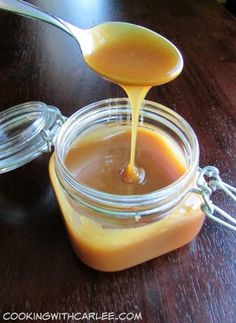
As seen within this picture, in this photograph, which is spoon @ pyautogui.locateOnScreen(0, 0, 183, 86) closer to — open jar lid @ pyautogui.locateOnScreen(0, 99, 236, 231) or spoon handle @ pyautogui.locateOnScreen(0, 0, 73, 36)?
spoon handle @ pyautogui.locateOnScreen(0, 0, 73, 36)

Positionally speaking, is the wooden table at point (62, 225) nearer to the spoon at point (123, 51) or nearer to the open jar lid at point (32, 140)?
the open jar lid at point (32, 140)

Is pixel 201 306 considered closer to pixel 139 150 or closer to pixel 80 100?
pixel 139 150

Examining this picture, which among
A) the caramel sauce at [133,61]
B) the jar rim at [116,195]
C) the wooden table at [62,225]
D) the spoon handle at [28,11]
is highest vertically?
the spoon handle at [28,11]

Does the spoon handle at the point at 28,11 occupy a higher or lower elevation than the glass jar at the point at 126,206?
higher

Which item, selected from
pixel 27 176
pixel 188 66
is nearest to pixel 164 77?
pixel 27 176

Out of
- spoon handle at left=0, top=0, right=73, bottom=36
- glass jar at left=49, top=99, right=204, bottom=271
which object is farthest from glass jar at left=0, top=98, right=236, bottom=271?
spoon handle at left=0, top=0, right=73, bottom=36

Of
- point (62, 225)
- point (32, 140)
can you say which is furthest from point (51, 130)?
point (62, 225)

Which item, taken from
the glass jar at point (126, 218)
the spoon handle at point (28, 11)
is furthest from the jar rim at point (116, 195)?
the spoon handle at point (28, 11)

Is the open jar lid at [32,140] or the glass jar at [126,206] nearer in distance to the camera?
the glass jar at [126,206]
